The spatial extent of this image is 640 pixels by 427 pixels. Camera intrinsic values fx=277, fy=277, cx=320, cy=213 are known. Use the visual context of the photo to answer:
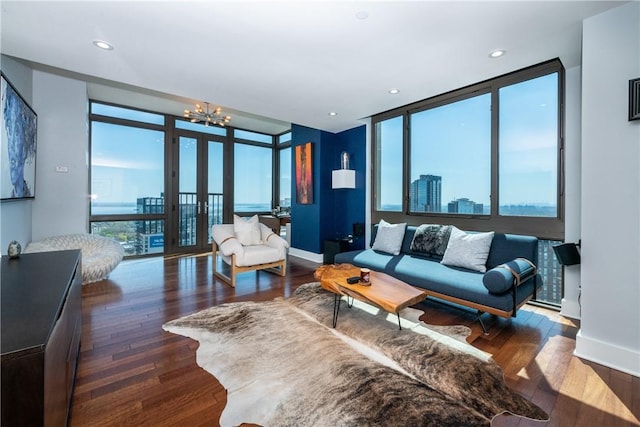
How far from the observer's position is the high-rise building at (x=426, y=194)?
407cm

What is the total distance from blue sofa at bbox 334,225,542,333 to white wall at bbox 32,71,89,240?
4.68 meters

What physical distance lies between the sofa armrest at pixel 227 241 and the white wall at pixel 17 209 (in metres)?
2.12

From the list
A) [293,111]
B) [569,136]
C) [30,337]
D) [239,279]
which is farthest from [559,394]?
[293,111]

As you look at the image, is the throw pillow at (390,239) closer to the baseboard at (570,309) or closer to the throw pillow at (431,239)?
the throw pillow at (431,239)

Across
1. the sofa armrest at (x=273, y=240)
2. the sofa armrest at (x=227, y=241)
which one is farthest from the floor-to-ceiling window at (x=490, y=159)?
the sofa armrest at (x=227, y=241)

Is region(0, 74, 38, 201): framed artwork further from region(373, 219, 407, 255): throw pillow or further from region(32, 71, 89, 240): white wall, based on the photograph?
region(373, 219, 407, 255): throw pillow

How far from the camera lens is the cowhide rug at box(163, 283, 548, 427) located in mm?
1588

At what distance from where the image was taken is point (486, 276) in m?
2.54

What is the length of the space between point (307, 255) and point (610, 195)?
15.1 ft

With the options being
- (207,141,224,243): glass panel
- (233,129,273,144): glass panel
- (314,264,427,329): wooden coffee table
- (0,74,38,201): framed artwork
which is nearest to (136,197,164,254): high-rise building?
(207,141,224,243): glass panel

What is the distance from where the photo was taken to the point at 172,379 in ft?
6.25

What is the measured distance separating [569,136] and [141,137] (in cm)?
699

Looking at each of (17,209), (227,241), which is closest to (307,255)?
(227,241)

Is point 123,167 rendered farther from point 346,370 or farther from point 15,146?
point 346,370
